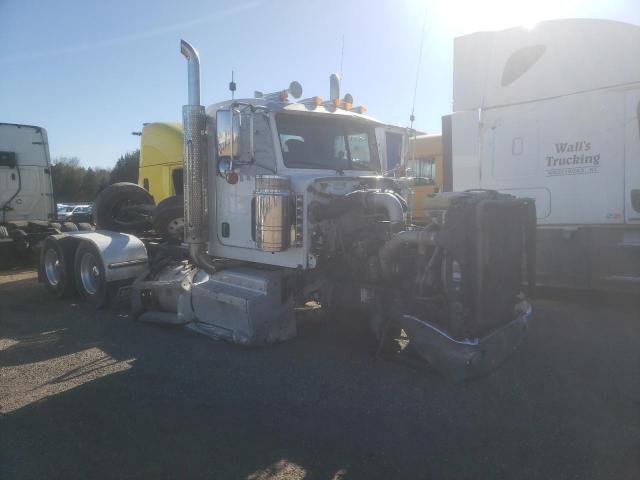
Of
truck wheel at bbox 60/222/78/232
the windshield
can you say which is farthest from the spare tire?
truck wheel at bbox 60/222/78/232

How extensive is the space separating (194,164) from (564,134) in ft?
16.9

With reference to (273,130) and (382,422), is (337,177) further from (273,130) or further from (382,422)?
(382,422)

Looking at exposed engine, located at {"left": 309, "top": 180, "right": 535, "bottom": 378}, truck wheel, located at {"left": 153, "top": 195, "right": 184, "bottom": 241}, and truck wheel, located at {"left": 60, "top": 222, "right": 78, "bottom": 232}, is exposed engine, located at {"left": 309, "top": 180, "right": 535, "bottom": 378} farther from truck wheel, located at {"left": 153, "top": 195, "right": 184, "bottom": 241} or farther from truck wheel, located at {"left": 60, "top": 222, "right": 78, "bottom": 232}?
truck wheel, located at {"left": 60, "top": 222, "right": 78, "bottom": 232}

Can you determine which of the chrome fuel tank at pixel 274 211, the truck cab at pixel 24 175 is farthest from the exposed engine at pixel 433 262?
the truck cab at pixel 24 175

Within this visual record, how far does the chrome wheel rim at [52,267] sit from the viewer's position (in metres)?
8.54

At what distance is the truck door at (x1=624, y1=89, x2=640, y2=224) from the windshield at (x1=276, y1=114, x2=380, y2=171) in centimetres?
341

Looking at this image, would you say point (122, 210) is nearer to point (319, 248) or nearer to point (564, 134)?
point (319, 248)

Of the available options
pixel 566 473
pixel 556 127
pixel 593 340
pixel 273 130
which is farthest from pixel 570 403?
pixel 556 127

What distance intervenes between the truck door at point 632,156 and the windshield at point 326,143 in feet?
11.2

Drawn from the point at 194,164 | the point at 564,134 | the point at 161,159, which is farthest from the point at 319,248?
the point at 161,159

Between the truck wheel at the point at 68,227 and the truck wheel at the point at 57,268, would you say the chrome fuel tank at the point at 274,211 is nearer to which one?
the truck wheel at the point at 57,268

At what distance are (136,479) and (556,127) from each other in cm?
700

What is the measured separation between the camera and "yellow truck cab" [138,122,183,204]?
1151 centimetres

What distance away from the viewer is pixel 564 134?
295 inches
